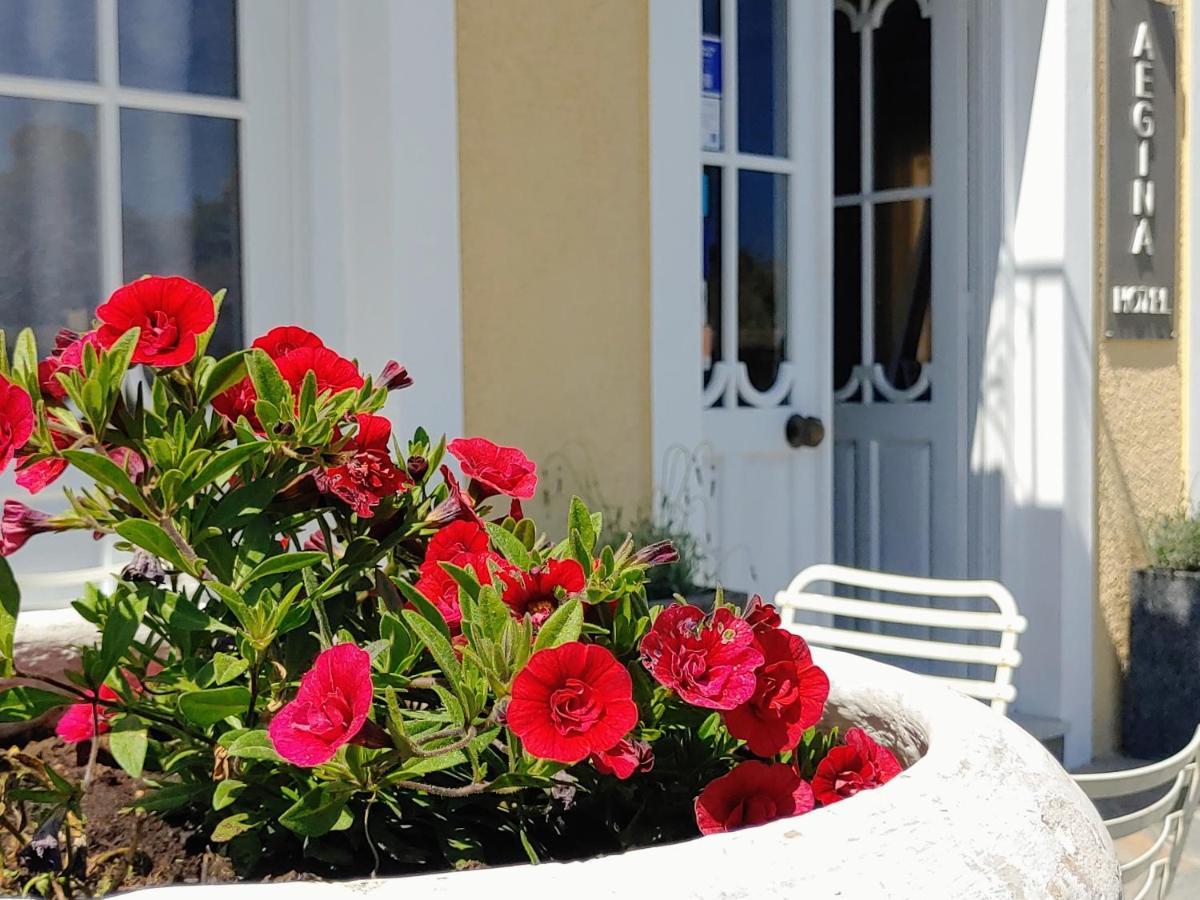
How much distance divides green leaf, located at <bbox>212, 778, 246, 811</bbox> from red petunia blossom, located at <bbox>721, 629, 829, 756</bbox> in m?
0.30

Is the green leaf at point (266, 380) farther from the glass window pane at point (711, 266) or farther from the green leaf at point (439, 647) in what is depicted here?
the glass window pane at point (711, 266)

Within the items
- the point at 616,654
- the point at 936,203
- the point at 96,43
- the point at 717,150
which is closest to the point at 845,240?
the point at 936,203

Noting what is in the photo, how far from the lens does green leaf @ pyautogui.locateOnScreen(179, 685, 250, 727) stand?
79 cm

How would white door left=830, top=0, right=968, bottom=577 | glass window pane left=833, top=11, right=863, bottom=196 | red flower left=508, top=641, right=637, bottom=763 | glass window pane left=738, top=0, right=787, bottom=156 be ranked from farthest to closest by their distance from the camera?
glass window pane left=833, top=11, right=863, bottom=196 < white door left=830, top=0, right=968, bottom=577 < glass window pane left=738, top=0, right=787, bottom=156 < red flower left=508, top=641, right=637, bottom=763

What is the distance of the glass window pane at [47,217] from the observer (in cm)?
253

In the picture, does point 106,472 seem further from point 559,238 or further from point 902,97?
point 902,97

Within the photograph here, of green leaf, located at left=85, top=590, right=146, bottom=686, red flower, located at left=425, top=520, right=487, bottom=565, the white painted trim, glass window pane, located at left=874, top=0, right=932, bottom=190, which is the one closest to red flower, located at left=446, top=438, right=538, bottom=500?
red flower, located at left=425, top=520, right=487, bottom=565

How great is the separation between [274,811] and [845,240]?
4206mm

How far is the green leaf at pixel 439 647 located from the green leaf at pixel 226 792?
150mm

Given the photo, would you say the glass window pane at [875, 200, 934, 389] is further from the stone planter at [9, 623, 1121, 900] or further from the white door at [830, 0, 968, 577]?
the stone planter at [9, 623, 1121, 900]

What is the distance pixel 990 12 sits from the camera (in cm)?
431

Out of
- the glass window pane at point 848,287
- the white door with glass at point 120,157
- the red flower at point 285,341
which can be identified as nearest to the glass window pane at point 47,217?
the white door with glass at point 120,157

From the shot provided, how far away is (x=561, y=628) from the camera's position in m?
0.75

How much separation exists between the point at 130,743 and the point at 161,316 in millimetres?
268
